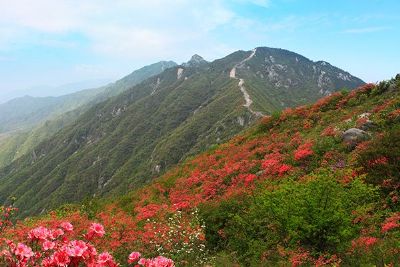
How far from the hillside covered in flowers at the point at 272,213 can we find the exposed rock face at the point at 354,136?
7 cm

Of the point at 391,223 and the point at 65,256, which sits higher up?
the point at 65,256

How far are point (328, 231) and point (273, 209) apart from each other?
217 cm

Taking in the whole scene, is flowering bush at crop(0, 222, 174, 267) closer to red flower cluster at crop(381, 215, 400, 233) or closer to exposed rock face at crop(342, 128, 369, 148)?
red flower cluster at crop(381, 215, 400, 233)

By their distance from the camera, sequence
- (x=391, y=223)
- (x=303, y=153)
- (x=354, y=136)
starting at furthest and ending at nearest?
(x=303, y=153) → (x=354, y=136) → (x=391, y=223)

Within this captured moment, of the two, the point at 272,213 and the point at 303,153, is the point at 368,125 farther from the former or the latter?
the point at 272,213

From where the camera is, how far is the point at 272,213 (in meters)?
13.5

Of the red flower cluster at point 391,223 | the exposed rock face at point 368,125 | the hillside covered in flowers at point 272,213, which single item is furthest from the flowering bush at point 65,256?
the exposed rock face at point 368,125

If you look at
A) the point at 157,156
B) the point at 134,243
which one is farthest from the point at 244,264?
the point at 157,156

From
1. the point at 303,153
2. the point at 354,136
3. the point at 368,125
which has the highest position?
the point at 368,125

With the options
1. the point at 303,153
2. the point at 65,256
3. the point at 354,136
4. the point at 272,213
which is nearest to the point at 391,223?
the point at 272,213

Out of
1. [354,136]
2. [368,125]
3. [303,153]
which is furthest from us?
[368,125]

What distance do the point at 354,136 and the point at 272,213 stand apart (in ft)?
33.2

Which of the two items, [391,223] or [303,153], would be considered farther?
[303,153]

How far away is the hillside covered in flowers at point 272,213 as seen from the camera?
920cm
